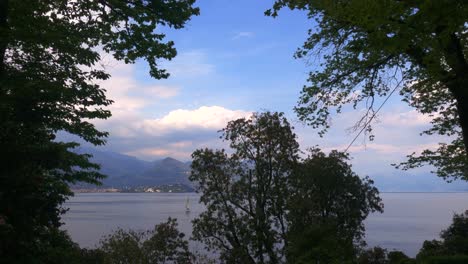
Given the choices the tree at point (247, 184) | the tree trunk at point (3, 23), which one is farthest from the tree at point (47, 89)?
the tree at point (247, 184)

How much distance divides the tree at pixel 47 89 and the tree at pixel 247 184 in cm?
1207

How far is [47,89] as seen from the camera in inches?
605

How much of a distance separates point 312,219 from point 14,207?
2429 centimetres

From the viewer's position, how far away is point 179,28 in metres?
12.0

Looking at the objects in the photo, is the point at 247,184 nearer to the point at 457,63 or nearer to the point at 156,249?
the point at 156,249

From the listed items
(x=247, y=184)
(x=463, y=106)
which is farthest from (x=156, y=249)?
(x=463, y=106)

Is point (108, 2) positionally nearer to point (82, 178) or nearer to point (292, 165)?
point (82, 178)

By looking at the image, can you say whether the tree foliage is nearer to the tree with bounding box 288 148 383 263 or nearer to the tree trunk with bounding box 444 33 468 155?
the tree with bounding box 288 148 383 263

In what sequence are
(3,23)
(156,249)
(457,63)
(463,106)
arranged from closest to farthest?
(457,63) → (463,106) → (3,23) → (156,249)

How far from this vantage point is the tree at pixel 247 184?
96.2 ft

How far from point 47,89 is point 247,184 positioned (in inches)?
703

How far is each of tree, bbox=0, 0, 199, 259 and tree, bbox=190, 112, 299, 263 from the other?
39.6 feet

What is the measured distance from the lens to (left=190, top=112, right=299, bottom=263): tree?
29312 millimetres

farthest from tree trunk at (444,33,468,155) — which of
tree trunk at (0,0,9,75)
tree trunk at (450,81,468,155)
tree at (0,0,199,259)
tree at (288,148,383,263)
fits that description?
tree at (288,148,383,263)
